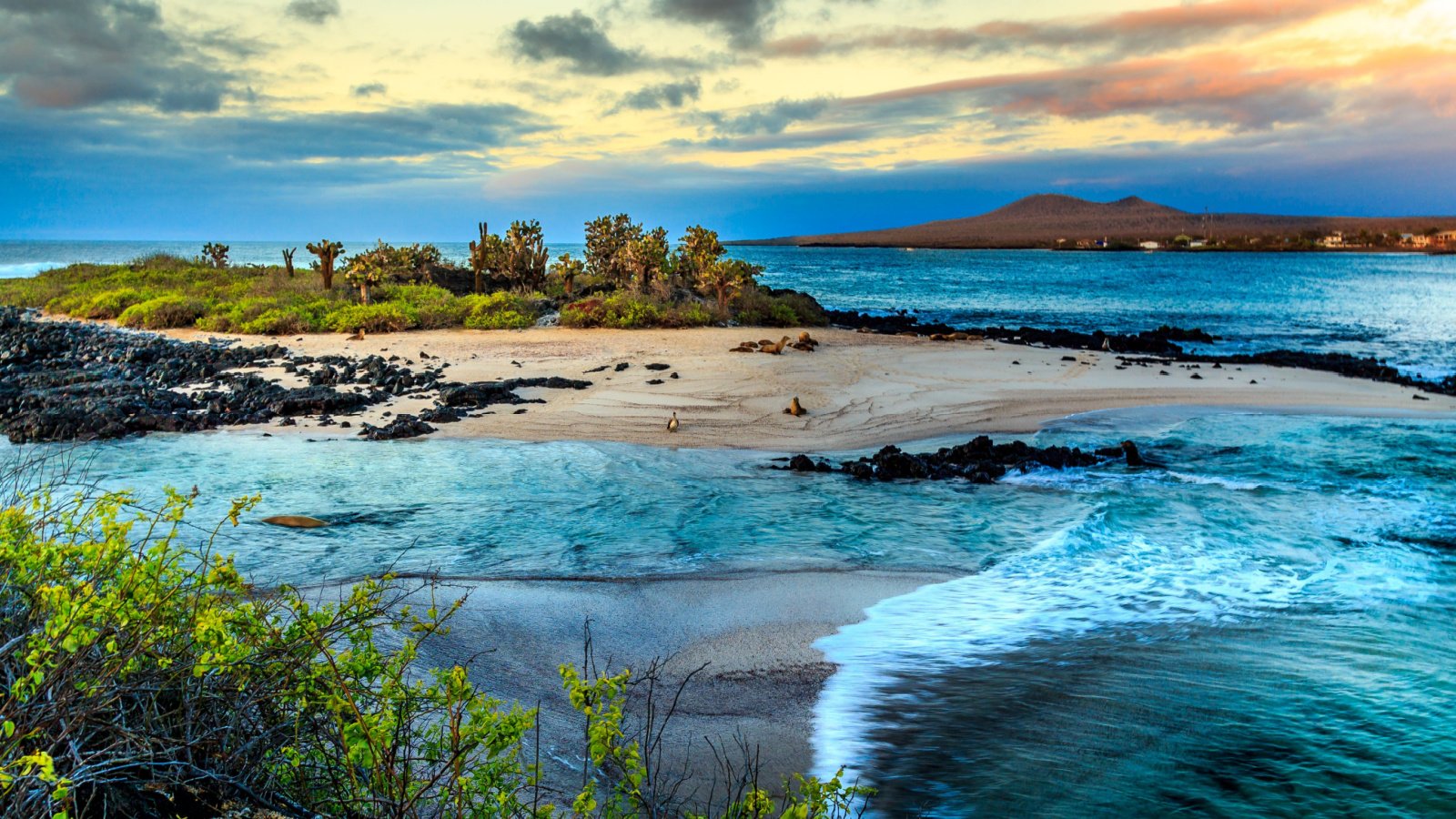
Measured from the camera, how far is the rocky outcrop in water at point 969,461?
10633mm

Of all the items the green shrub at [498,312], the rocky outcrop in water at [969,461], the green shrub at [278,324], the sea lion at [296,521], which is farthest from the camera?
the green shrub at [498,312]

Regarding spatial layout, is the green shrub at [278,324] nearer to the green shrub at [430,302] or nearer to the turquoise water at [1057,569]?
the green shrub at [430,302]

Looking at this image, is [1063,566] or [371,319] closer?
[1063,566]

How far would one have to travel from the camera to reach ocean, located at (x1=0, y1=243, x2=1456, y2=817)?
4.78 m

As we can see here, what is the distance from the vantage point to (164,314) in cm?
2538

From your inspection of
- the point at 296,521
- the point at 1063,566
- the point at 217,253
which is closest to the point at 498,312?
the point at 296,521

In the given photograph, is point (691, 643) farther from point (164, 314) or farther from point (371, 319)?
point (164, 314)

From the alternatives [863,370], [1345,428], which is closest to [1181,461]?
[1345,428]

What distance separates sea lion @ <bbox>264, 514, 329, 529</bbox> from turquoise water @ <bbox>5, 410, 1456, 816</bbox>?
5.8 inches

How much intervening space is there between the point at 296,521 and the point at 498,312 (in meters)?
17.2

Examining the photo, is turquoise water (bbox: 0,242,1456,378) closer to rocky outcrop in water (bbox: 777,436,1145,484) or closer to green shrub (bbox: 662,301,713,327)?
green shrub (bbox: 662,301,713,327)

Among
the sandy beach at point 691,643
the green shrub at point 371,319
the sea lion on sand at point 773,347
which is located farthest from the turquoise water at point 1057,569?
the green shrub at point 371,319

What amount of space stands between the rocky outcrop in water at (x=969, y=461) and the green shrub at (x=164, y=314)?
2232cm

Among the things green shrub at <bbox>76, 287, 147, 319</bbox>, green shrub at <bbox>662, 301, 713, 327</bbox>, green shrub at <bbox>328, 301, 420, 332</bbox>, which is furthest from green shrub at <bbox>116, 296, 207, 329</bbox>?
green shrub at <bbox>662, 301, 713, 327</bbox>
